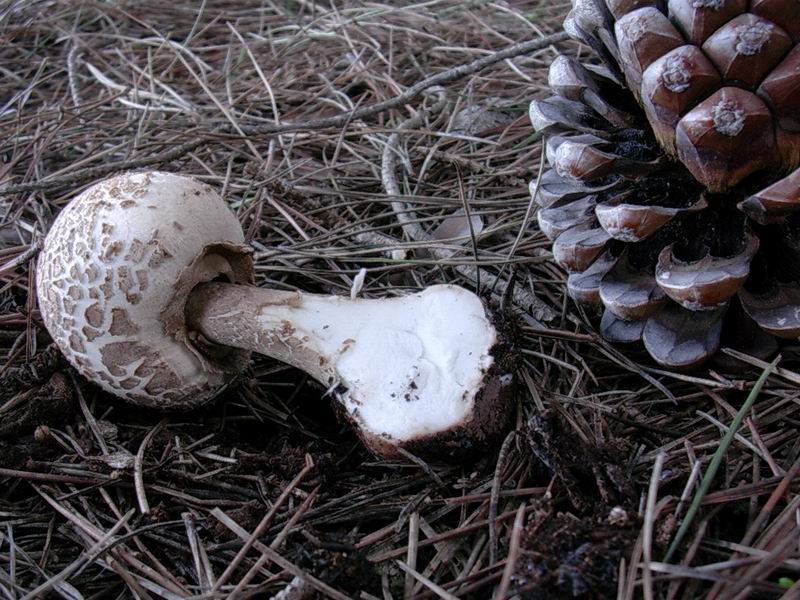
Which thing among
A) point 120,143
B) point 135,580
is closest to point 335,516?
point 135,580

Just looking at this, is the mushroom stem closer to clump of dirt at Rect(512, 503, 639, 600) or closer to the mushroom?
the mushroom

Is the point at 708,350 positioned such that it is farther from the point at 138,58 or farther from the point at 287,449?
the point at 138,58

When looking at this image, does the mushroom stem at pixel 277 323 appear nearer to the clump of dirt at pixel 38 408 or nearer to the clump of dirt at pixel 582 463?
the clump of dirt at pixel 38 408

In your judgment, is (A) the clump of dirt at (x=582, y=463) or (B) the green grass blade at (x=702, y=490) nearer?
(B) the green grass blade at (x=702, y=490)

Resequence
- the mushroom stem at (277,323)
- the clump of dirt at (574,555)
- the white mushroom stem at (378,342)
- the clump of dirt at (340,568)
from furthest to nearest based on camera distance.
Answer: the mushroom stem at (277,323) < the white mushroom stem at (378,342) < the clump of dirt at (340,568) < the clump of dirt at (574,555)

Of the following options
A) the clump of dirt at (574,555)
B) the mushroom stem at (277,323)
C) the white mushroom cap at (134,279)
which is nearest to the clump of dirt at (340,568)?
the clump of dirt at (574,555)

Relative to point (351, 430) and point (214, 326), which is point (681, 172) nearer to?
point (351, 430)

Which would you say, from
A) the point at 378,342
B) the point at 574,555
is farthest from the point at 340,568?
the point at 378,342
